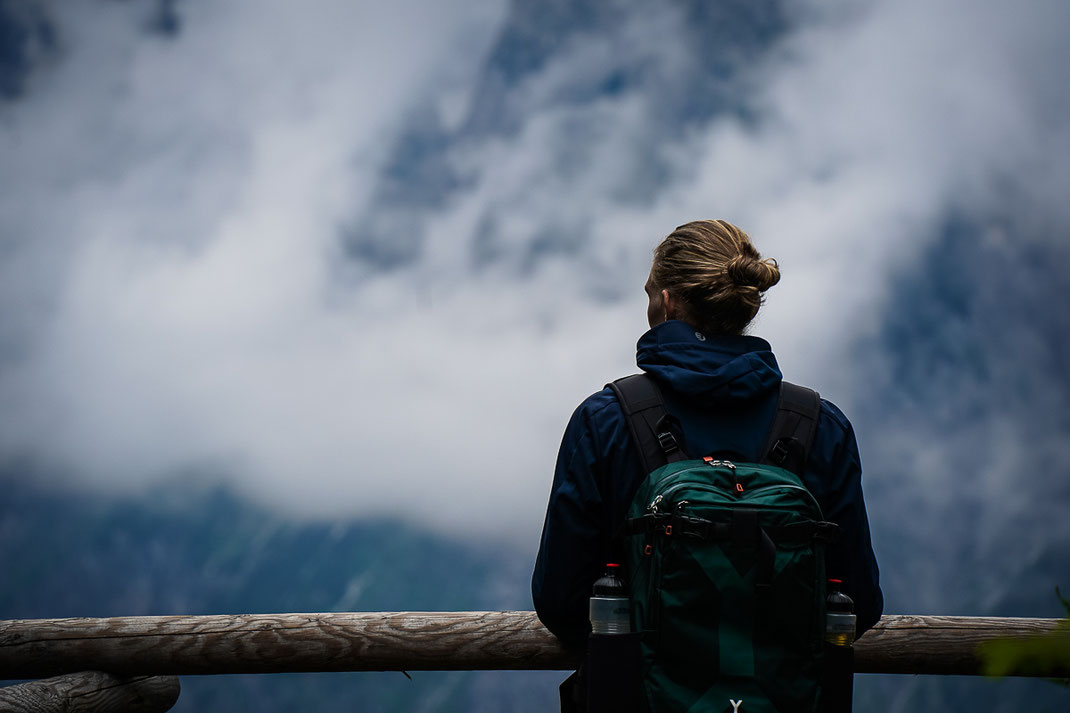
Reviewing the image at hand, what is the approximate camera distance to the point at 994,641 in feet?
2.19

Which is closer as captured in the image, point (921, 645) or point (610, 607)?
point (610, 607)

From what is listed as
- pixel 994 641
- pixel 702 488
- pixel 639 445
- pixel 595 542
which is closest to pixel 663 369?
pixel 639 445

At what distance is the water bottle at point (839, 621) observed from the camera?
7.03 ft

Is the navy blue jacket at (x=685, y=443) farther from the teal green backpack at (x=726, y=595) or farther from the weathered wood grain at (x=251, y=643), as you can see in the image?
the weathered wood grain at (x=251, y=643)

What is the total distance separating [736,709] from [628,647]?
11.4 inches

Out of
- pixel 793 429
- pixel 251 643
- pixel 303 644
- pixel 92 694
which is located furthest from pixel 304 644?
pixel 793 429

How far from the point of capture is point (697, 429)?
2.20 meters

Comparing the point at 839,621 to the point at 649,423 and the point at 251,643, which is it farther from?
the point at 251,643

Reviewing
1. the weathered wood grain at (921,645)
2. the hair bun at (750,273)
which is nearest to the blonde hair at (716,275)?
→ the hair bun at (750,273)

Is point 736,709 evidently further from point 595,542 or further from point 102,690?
point 102,690

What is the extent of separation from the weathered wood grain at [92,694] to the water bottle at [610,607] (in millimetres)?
2224

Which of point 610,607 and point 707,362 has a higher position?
point 707,362

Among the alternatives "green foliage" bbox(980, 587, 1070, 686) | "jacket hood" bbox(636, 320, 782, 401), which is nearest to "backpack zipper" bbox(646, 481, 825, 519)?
"jacket hood" bbox(636, 320, 782, 401)

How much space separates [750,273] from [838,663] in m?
1.04
